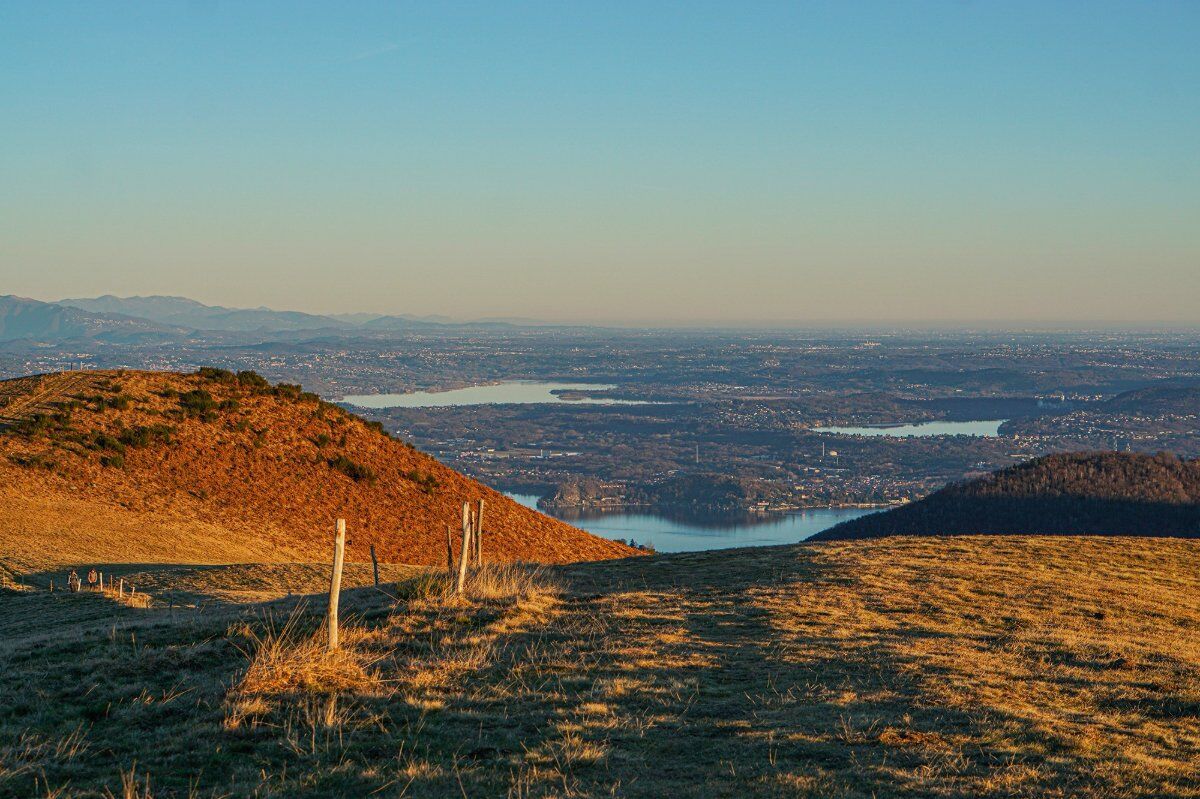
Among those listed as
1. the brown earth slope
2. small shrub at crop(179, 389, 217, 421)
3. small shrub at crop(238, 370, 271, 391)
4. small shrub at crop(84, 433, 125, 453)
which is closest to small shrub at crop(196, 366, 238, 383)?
the brown earth slope

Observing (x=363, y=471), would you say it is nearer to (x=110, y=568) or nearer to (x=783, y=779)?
(x=110, y=568)

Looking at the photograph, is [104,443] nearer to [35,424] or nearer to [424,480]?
[35,424]

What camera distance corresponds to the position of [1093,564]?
915 inches

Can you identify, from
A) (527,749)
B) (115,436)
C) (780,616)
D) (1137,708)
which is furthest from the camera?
(115,436)

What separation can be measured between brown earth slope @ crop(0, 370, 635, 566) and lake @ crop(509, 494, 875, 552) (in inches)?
1759

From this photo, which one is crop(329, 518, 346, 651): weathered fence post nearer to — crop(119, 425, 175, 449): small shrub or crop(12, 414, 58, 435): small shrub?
crop(119, 425, 175, 449): small shrub

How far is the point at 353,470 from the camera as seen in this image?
137 ft

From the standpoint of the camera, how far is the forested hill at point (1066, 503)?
2547 inches

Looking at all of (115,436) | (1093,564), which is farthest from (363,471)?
(1093,564)

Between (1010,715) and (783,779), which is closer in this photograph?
(783,779)

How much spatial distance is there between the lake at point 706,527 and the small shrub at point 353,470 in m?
46.8

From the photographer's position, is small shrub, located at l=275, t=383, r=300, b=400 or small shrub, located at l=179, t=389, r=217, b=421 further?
small shrub, located at l=275, t=383, r=300, b=400

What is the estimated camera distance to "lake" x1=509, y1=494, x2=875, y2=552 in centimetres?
9444

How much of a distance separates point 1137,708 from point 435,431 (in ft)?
561
